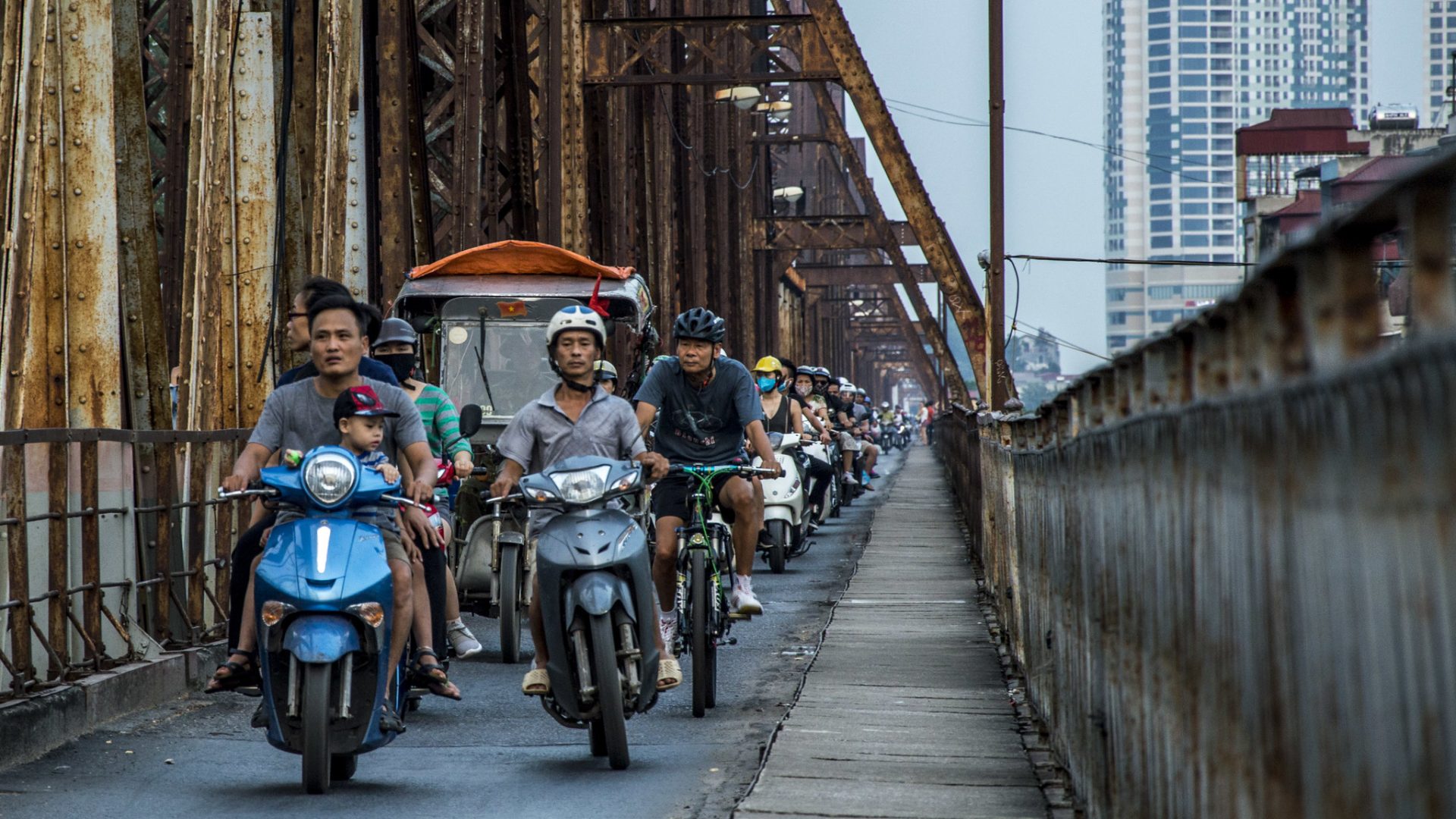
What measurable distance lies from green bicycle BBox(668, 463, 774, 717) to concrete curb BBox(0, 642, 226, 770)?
2074 millimetres

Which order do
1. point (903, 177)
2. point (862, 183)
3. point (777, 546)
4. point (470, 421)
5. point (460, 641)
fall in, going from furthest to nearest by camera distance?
point (862, 183), point (903, 177), point (777, 546), point (460, 641), point (470, 421)

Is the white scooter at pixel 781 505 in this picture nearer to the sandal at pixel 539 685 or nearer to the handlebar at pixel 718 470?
the handlebar at pixel 718 470

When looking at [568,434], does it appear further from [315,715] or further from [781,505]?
[781,505]

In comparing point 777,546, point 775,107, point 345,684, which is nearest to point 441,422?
point 345,684

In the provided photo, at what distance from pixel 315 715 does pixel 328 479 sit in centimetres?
72

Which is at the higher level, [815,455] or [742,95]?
[742,95]

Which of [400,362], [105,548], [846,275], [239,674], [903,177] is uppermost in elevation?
[846,275]

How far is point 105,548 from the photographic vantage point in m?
7.75

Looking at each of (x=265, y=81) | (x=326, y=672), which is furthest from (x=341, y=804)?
(x=265, y=81)

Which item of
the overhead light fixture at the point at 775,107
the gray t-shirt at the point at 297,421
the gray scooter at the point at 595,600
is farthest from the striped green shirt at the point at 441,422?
the overhead light fixture at the point at 775,107

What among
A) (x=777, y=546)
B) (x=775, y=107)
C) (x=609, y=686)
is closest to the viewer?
(x=609, y=686)

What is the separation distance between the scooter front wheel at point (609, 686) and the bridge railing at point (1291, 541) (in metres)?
2.04

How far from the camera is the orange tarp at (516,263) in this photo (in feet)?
42.3

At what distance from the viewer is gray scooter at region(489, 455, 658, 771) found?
6.27 m
